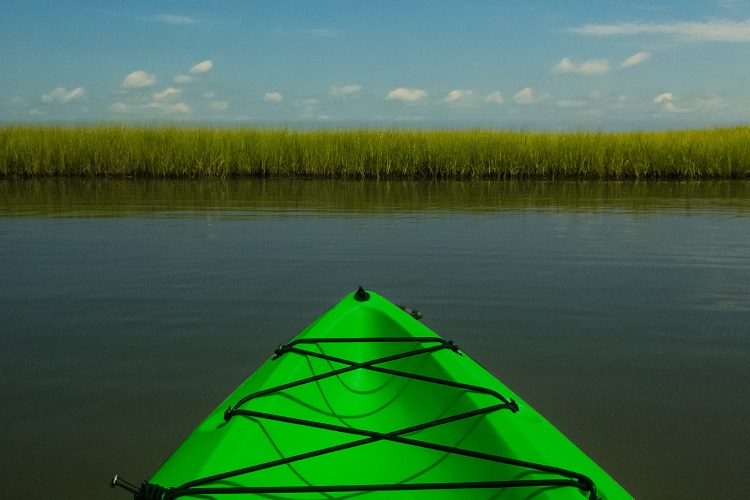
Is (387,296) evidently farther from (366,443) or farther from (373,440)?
(373,440)

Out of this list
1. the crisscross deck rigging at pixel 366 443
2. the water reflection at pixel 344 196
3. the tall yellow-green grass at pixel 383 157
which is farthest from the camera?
the tall yellow-green grass at pixel 383 157

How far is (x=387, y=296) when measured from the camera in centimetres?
476

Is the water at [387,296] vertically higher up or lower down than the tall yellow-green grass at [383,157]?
lower down

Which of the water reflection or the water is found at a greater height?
the water reflection

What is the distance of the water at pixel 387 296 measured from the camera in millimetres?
2541

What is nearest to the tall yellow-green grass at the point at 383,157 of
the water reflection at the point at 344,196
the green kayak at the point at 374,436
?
the water reflection at the point at 344,196

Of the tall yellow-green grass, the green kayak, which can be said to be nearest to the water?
the green kayak

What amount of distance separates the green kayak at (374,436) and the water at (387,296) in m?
0.58

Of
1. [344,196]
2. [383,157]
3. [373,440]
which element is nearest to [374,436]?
[373,440]

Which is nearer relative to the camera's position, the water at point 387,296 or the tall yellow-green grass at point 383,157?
the water at point 387,296

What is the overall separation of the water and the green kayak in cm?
58

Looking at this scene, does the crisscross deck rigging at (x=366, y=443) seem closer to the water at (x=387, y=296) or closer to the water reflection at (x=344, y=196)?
the water at (x=387, y=296)

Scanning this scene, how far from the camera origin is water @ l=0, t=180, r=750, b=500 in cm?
254

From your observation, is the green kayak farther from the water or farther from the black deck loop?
the water
